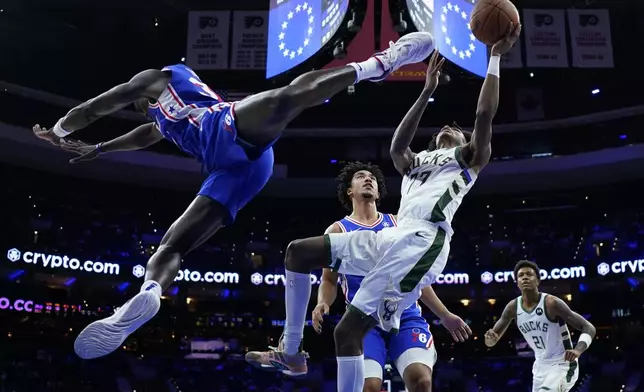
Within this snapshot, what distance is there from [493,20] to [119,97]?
97.0 inches

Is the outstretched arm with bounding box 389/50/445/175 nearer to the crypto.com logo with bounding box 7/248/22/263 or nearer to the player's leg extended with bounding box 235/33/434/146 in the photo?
the player's leg extended with bounding box 235/33/434/146

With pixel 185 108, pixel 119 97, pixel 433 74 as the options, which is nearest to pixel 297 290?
pixel 185 108

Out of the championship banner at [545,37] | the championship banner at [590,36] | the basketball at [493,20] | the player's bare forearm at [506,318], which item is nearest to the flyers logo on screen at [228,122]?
the basketball at [493,20]

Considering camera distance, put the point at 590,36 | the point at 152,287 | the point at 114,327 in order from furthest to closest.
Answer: the point at 590,36, the point at 152,287, the point at 114,327

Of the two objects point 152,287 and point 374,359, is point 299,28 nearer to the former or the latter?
point 374,359

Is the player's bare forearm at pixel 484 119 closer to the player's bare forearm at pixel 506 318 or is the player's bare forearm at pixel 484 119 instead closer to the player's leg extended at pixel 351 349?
the player's leg extended at pixel 351 349

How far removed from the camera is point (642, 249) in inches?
753

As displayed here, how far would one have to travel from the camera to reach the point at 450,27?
7.83m

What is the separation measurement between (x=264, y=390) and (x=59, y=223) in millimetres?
7723

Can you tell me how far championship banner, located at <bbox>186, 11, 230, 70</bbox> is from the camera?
11727 millimetres

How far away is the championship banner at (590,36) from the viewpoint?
11.6 m

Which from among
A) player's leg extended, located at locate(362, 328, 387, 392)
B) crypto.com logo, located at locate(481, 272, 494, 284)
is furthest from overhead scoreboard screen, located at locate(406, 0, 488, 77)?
crypto.com logo, located at locate(481, 272, 494, 284)

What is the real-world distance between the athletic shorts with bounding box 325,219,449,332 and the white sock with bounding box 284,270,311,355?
9.0 inches

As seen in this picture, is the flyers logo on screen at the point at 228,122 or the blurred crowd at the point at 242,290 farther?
the blurred crowd at the point at 242,290
